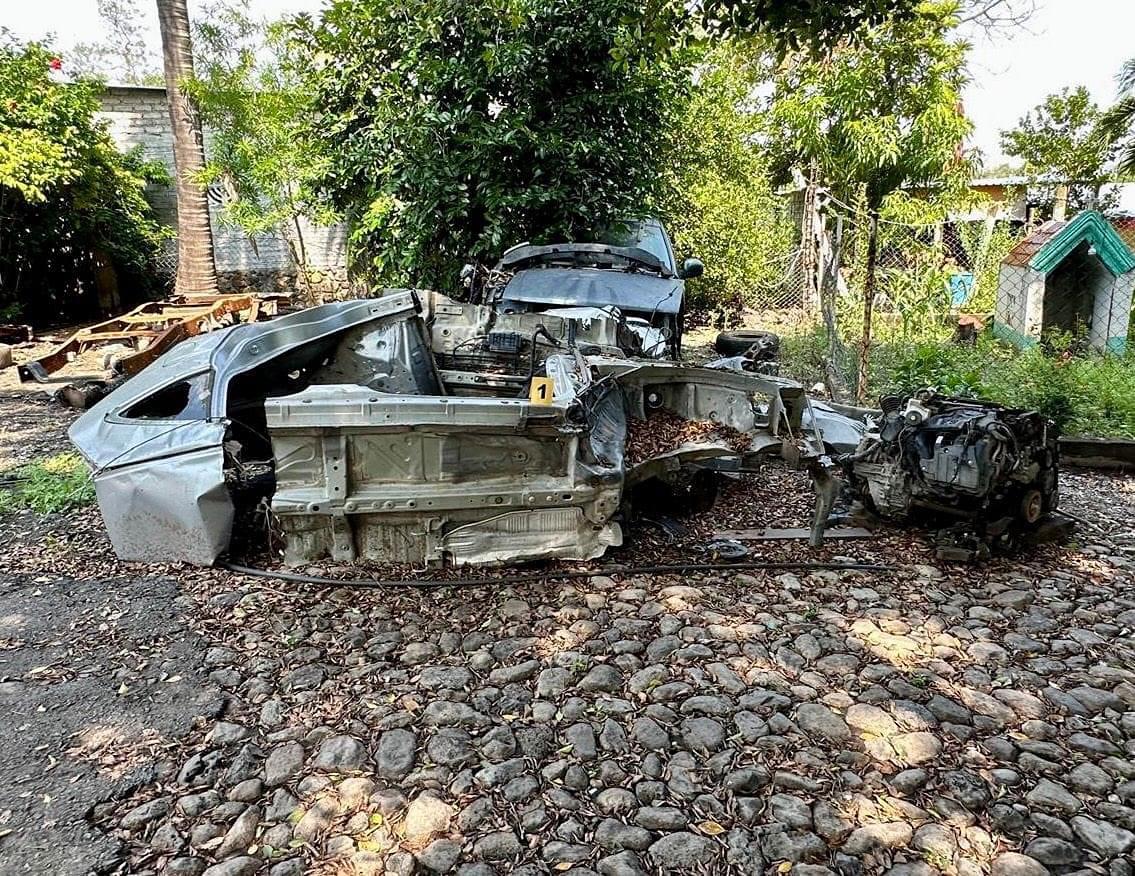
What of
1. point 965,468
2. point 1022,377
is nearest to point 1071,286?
point 1022,377

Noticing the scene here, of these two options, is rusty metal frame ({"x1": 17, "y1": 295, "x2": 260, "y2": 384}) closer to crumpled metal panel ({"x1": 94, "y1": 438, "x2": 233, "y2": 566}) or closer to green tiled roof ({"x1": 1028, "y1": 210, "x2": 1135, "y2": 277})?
crumpled metal panel ({"x1": 94, "y1": 438, "x2": 233, "y2": 566})

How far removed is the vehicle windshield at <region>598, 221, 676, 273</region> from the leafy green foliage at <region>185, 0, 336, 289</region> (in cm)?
393

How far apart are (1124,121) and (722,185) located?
239 inches

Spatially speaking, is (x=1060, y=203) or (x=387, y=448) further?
(x=1060, y=203)

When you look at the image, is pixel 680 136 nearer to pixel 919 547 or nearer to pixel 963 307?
pixel 963 307

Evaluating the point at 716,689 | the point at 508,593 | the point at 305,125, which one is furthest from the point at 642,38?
the point at 305,125

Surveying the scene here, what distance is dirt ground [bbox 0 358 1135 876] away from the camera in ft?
7.18

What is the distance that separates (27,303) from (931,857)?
53.6ft

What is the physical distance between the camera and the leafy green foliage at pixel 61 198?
38.2 feet

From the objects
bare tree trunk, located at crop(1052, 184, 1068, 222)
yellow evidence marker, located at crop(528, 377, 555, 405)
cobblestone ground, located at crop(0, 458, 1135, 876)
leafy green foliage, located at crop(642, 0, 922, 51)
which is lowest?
cobblestone ground, located at crop(0, 458, 1135, 876)

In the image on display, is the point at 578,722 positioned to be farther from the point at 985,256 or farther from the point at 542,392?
the point at 985,256

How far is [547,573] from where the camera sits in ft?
12.6

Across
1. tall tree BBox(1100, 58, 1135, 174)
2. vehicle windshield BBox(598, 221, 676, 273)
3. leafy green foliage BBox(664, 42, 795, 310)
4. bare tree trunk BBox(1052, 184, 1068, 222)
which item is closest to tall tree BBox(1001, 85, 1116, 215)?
bare tree trunk BBox(1052, 184, 1068, 222)

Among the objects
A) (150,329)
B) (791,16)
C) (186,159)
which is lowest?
(150,329)
